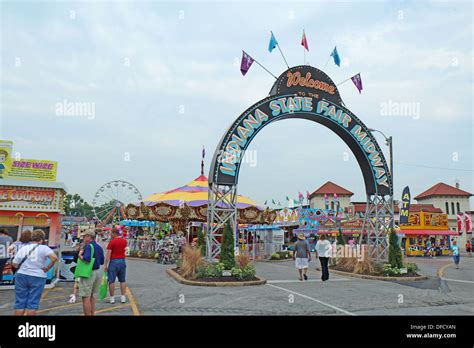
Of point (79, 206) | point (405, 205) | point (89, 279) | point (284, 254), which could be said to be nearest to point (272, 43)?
point (89, 279)

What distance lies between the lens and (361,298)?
841 cm

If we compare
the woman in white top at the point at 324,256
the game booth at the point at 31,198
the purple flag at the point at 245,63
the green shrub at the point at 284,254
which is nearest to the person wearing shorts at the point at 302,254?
the woman in white top at the point at 324,256

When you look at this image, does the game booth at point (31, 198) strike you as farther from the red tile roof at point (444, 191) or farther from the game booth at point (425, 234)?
the red tile roof at point (444, 191)

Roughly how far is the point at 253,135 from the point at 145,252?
12.4 metres

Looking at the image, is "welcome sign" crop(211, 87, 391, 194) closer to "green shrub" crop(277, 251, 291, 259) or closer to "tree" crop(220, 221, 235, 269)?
"tree" crop(220, 221, 235, 269)

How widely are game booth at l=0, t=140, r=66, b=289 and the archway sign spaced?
17.8ft

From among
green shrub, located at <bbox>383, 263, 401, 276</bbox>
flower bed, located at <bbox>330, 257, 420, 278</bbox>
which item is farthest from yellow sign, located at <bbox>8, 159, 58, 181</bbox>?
green shrub, located at <bbox>383, 263, 401, 276</bbox>

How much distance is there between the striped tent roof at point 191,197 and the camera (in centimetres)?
2155

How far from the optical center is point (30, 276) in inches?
201

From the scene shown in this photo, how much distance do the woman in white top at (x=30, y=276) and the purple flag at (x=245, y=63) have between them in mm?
10944

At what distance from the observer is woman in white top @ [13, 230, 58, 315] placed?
5082 mm
